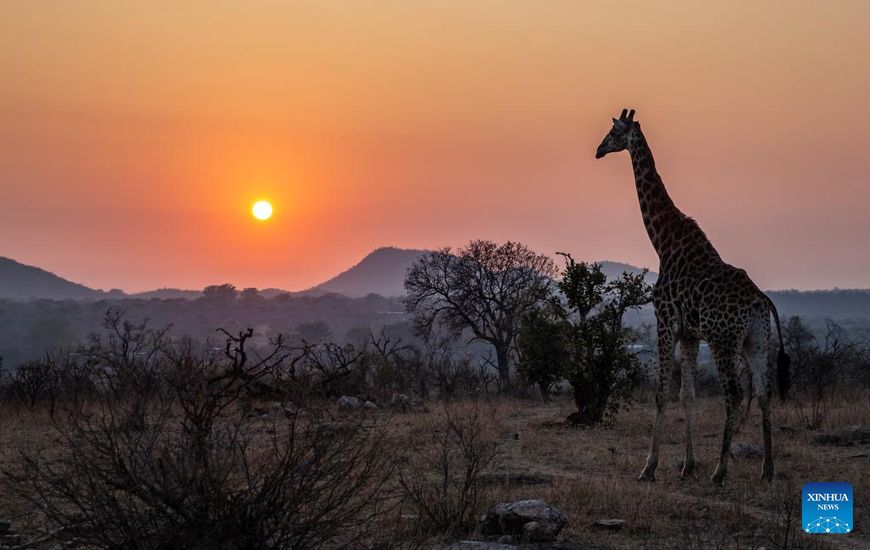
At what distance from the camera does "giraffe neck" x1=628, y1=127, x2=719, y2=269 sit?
13.6 meters

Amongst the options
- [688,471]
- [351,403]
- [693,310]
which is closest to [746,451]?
[688,471]

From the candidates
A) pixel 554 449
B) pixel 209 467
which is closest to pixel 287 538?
pixel 209 467

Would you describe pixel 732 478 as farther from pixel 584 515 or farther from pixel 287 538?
pixel 287 538

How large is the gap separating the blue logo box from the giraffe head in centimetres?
662

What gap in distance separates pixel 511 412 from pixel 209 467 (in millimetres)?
15989

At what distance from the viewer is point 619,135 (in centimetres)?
1488

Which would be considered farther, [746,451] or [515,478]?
[746,451]

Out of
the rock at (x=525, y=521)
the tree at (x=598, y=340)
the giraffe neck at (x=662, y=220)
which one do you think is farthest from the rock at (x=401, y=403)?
the rock at (x=525, y=521)

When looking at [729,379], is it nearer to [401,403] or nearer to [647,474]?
[647,474]

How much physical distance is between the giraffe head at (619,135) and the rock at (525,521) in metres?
7.78

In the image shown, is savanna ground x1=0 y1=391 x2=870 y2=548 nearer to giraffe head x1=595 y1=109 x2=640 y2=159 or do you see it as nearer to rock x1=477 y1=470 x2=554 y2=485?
rock x1=477 y1=470 x2=554 y2=485

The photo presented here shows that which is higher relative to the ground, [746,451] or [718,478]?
[746,451]

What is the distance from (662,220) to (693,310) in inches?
86.5

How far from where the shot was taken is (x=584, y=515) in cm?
989
